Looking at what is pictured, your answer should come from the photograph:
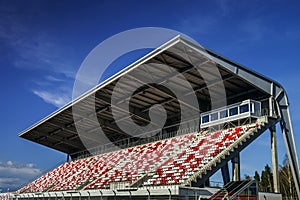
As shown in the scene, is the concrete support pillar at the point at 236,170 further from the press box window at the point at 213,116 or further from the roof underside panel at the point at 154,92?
the roof underside panel at the point at 154,92

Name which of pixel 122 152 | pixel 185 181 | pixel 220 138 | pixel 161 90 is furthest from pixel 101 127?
pixel 185 181

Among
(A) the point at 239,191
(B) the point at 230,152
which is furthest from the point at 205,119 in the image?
(A) the point at 239,191

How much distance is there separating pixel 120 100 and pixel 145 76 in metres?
Result: 6.30

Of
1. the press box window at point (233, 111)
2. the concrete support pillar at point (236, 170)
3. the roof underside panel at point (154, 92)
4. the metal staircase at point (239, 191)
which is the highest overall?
the roof underside panel at point (154, 92)

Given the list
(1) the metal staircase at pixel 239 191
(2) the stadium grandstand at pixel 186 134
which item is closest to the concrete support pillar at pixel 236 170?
(2) the stadium grandstand at pixel 186 134

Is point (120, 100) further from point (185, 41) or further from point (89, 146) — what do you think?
point (89, 146)

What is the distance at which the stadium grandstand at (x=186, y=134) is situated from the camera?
2361 centimetres

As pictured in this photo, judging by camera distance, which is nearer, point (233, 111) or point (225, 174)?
point (233, 111)

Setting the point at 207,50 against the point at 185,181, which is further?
the point at 207,50

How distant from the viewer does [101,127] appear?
44062 mm

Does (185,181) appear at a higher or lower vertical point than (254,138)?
lower

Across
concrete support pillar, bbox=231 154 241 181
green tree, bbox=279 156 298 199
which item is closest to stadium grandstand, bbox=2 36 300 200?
concrete support pillar, bbox=231 154 241 181

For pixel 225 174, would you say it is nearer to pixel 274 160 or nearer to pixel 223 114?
pixel 223 114

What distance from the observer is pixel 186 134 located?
115ft
